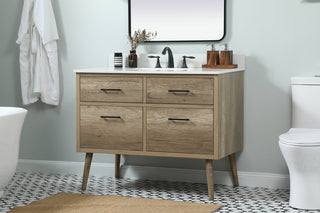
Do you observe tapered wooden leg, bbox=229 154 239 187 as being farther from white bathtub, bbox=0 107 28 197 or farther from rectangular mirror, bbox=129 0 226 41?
white bathtub, bbox=0 107 28 197

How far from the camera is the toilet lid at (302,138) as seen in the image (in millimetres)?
2947

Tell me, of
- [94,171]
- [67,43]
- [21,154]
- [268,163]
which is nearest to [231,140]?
[268,163]

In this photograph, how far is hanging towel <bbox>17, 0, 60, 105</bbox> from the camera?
3.90m

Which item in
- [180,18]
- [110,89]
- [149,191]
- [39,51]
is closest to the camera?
[110,89]

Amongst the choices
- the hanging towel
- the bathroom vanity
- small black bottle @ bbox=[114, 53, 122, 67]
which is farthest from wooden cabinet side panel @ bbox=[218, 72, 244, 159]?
the hanging towel

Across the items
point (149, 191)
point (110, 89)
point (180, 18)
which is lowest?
point (149, 191)

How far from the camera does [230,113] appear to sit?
11.0ft

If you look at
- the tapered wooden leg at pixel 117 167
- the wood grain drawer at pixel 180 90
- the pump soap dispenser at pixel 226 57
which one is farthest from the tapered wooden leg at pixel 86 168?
the pump soap dispenser at pixel 226 57

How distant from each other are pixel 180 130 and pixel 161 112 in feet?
0.52

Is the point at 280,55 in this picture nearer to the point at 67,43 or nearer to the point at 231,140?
the point at 231,140

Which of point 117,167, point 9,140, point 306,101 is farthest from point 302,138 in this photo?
point 9,140

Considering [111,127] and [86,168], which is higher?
[111,127]

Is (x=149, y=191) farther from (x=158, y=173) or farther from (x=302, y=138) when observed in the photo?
(x=302, y=138)

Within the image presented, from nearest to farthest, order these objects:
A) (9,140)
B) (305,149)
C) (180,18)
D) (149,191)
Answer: (305,149) < (9,140) < (149,191) < (180,18)
